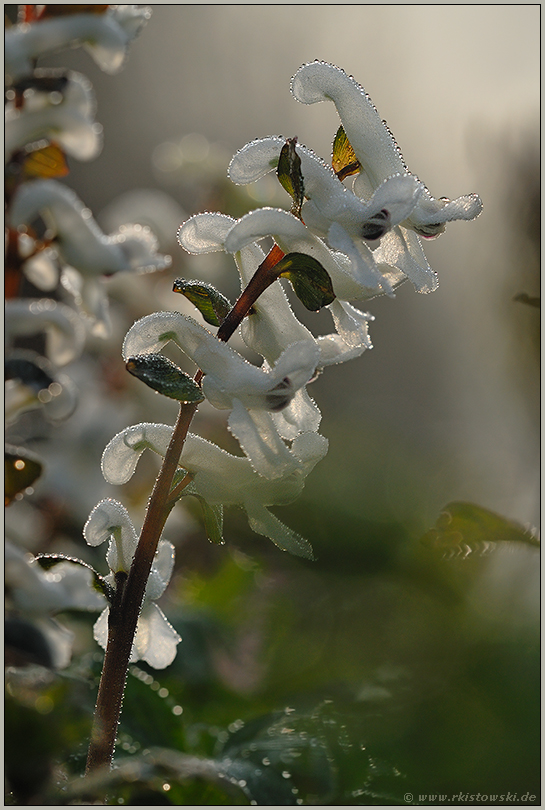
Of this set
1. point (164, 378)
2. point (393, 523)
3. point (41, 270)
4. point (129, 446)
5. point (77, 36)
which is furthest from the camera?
point (393, 523)

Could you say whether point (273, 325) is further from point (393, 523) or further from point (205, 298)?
point (393, 523)

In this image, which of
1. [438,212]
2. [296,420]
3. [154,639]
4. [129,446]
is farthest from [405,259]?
[154,639]

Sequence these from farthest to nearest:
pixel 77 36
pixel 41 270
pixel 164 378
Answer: pixel 41 270, pixel 77 36, pixel 164 378

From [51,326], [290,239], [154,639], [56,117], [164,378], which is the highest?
[56,117]

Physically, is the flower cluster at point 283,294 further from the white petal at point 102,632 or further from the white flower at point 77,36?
the white flower at point 77,36

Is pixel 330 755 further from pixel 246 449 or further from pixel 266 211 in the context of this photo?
pixel 266 211

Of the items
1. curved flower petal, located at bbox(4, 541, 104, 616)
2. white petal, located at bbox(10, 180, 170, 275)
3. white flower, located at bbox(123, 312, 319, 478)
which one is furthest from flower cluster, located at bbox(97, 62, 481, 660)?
white petal, located at bbox(10, 180, 170, 275)

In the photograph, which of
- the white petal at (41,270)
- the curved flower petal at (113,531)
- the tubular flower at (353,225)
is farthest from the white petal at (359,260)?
the white petal at (41,270)

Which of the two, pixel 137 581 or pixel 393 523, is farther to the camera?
pixel 393 523
